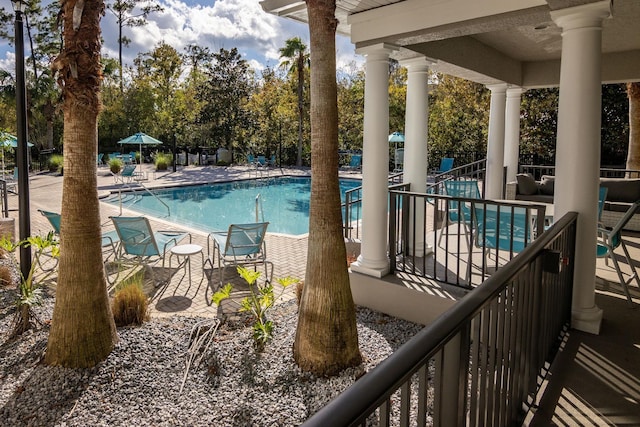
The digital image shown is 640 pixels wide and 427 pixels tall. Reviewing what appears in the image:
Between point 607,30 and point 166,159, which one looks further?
point 166,159

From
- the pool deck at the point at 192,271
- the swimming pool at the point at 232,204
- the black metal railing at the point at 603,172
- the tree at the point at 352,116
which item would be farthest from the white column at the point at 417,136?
the tree at the point at 352,116

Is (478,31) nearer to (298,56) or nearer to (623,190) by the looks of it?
(623,190)

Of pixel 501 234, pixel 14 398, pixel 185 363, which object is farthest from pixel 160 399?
pixel 501 234

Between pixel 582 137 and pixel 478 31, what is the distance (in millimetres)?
1741

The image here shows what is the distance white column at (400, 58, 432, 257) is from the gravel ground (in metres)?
1.98

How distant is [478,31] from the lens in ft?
15.6

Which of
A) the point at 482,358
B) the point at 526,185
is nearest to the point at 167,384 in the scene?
the point at 482,358

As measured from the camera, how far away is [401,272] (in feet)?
18.4

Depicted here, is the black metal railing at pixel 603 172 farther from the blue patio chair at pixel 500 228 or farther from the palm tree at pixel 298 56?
the palm tree at pixel 298 56

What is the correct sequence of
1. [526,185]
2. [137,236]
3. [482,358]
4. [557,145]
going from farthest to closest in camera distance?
[526,185], [137,236], [557,145], [482,358]

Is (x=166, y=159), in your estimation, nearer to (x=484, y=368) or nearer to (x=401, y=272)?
(x=401, y=272)

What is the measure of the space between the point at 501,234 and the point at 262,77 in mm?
27358

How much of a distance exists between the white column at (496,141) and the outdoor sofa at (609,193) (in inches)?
26.7

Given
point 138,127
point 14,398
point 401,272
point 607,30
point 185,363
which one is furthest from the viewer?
point 138,127
